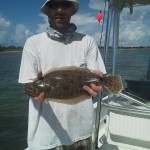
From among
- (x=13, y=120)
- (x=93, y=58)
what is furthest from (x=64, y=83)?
(x=13, y=120)

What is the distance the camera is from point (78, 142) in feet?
12.6

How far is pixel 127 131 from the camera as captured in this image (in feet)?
17.6

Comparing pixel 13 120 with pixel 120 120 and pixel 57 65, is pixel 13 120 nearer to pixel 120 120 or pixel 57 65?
pixel 120 120

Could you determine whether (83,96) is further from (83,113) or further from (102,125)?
(102,125)

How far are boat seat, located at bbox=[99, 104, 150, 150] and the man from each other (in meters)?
1.72

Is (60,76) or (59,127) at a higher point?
(60,76)

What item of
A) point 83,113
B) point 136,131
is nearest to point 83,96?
point 83,113

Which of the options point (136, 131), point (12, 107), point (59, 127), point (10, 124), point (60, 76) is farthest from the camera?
point (12, 107)

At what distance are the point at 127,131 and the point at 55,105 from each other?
2.20 m

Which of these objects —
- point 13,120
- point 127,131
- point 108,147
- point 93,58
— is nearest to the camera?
point 93,58

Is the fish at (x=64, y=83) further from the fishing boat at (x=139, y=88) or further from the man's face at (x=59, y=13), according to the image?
the fishing boat at (x=139, y=88)

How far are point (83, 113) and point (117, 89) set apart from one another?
0.53 metres

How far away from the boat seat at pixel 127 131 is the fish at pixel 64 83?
199cm

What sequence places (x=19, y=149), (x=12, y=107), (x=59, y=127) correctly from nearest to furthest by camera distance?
(x=59, y=127), (x=19, y=149), (x=12, y=107)
